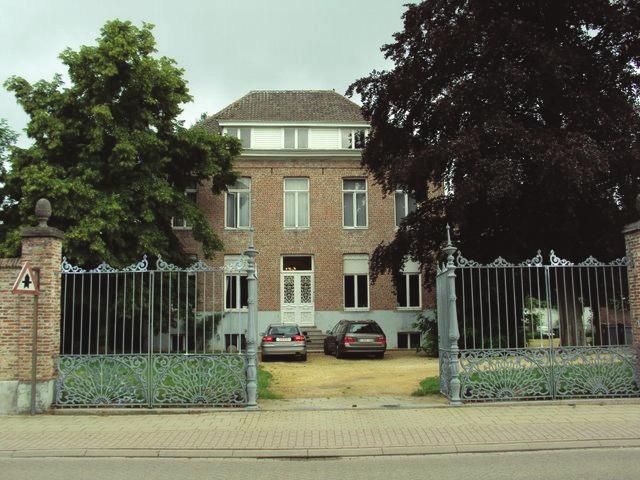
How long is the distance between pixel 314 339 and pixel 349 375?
34.8 feet

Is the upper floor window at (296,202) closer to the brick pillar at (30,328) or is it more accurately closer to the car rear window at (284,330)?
the car rear window at (284,330)

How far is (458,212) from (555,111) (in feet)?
12.4

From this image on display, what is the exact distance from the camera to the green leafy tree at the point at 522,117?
1559 centimetres

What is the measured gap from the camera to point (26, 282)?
10484 mm

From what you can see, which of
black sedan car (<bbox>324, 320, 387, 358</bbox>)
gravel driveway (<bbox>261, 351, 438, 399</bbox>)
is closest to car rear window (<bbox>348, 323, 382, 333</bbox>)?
black sedan car (<bbox>324, 320, 387, 358</bbox>)

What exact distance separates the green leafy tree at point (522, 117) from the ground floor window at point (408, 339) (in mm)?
10222

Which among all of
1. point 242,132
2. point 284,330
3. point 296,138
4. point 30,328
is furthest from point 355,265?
point 30,328

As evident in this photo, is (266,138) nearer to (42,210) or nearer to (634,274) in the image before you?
(42,210)

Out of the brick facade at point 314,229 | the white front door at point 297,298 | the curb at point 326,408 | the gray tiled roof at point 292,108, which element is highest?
the gray tiled roof at point 292,108

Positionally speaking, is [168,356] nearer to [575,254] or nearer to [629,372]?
[629,372]

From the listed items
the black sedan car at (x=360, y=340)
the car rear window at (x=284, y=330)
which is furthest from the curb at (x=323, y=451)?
the black sedan car at (x=360, y=340)

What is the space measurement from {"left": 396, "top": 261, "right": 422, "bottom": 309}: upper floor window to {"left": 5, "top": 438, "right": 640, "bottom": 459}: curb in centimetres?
2087

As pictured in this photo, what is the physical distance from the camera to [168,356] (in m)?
10.7

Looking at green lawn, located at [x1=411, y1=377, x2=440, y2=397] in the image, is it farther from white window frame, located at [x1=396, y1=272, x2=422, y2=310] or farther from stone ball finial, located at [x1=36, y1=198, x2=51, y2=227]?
white window frame, located at [x1=396, y1=272, x2=422, y2=310]
